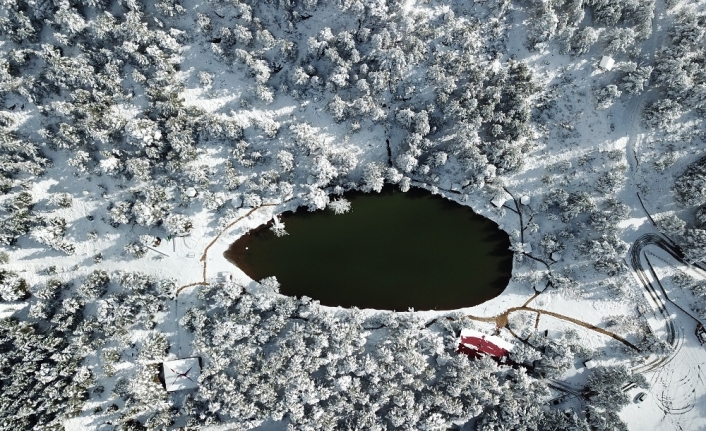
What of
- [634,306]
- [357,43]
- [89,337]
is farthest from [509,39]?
[89,337]

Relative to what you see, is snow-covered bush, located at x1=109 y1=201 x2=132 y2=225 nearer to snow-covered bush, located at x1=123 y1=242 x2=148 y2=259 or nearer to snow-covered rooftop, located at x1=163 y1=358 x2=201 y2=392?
snow-covered bush, located at x1=123 y1=242 x2=148 y2=259

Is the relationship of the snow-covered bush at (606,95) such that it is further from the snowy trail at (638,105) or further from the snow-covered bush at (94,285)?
the snow-covered bush at (94,285)

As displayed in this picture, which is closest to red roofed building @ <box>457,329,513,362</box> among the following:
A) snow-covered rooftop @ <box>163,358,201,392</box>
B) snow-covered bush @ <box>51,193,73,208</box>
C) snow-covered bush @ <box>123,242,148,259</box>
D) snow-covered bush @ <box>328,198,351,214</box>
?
snow-covered bush @ <box>328,198,351,214</box>

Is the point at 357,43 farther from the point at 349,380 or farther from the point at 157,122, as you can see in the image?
the point at 349,380

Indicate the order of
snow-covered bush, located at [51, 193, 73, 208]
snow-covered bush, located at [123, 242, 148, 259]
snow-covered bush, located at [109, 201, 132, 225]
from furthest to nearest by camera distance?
1. snow-covered bush, located at [51, 193, 73, 208]
2. snow-covered bush, located at [123, 242, 148, 259]
3. snow-covered bush, located at [109, 201, 132, 225]

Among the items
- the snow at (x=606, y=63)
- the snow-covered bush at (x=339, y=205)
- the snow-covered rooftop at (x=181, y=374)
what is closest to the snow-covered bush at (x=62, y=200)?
the snow-covered rooftop at (x=181, y=374)

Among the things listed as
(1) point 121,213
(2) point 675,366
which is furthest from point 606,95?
(1) point 121,213

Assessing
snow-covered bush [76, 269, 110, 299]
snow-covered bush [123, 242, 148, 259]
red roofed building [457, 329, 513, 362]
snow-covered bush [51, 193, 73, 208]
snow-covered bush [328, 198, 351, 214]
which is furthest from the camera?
snow-covered bush [328, 198, 351, 214]
